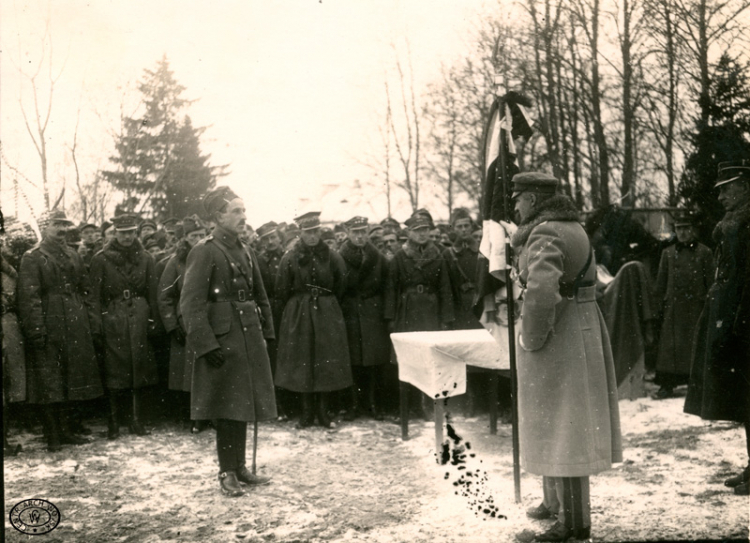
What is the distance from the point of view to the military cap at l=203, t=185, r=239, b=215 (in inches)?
217

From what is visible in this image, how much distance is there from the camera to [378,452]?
6.43 m

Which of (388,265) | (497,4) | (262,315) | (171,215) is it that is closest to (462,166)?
(388,265)

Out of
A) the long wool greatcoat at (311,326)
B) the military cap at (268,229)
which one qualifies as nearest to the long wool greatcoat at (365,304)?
the long wool greatcoat at (311,326)

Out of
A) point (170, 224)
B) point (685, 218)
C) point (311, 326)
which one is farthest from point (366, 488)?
point (170, 224)

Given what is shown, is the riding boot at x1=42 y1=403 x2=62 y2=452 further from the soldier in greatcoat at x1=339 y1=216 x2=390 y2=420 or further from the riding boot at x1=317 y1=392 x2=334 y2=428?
the soldier in greatcoat at x1=339 y1=216 x2=390 y2=420

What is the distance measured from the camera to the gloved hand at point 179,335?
7.35 m

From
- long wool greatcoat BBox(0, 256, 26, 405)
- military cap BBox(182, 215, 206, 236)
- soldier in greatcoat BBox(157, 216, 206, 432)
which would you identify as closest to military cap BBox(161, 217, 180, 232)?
military cap BBox(182, 215, 206, 236)

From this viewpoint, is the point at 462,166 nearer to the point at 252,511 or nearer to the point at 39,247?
the point at 39,247

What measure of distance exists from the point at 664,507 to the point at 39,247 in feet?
19.4

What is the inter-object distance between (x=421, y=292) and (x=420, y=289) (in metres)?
0.04

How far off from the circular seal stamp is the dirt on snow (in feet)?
0.22

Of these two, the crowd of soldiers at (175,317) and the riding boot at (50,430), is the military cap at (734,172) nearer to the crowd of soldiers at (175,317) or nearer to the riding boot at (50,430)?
the crowd of soldiers at (175,317)

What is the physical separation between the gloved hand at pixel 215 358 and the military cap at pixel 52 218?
2.42 metres

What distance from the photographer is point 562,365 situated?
A: 4.07 m
